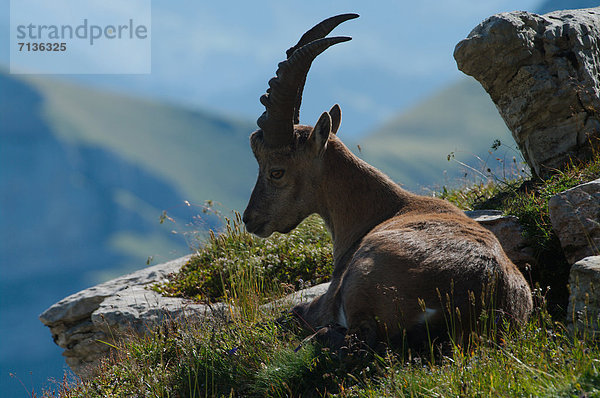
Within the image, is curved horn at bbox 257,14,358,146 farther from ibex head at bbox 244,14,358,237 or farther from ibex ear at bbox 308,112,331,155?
ibex ear at bbox 308,112,331,155

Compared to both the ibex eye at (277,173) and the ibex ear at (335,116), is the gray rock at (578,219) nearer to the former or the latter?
the ibex ear at (335,116)

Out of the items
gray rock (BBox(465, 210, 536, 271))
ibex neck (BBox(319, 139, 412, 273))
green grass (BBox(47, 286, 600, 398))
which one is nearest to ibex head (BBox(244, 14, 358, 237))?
ibex neck (BBox(319, 139, 412, 273))

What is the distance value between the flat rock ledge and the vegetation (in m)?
0.76

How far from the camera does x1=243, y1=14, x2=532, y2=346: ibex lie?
4590 mm

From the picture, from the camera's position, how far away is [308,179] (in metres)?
6.99

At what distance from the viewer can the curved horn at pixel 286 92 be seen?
6.60m

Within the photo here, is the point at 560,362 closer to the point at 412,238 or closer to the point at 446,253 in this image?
the point at 446,253

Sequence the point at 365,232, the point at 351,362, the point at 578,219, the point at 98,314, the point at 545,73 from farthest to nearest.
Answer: the point at 98,314
the point at 545,73
the point at 365,232
the point at 578,219
the point at 351,362

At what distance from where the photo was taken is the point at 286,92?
676 cm

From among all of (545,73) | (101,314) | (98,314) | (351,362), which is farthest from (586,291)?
(98,314)

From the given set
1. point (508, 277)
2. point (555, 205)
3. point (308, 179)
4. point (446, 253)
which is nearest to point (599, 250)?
point (555, 205)

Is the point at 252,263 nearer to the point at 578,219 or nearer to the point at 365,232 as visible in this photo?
the point at 365,232

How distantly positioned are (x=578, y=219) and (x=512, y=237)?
1256 millimetres

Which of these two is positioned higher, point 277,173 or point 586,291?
point 277,173
